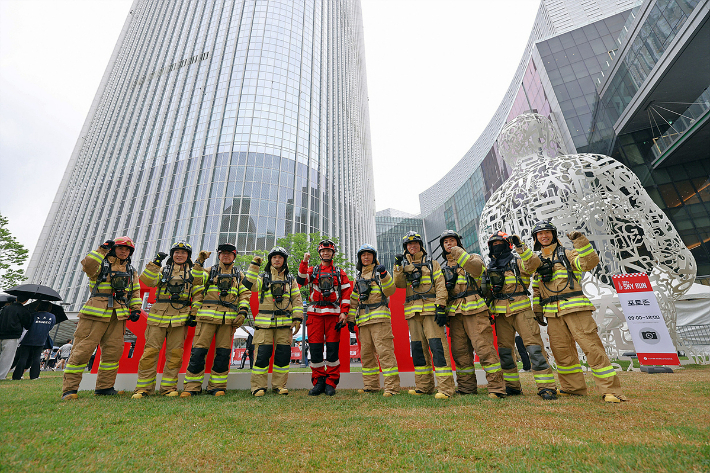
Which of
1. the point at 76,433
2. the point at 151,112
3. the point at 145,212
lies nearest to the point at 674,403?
the point at 76,433

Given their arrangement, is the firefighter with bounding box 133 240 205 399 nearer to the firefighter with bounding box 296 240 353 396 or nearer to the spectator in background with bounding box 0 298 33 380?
the firefighter with bounding box 296 240 353 396

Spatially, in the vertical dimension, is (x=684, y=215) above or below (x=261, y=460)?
above

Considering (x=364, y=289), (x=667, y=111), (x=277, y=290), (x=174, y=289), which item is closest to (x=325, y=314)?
(x=364, y=289)

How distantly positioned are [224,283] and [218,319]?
2.13 feet

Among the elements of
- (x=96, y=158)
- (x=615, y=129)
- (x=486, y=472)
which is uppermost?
(x=96, y=158)

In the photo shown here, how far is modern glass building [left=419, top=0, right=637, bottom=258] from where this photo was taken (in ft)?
87.7

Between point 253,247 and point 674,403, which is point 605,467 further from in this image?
point 253,247

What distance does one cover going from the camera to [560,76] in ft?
91.4

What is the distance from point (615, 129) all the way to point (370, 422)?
30.1 meters

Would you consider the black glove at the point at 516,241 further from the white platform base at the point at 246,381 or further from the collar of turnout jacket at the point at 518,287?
the white platform base at the point at 246,381

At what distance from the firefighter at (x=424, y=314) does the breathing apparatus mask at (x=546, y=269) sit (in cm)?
158

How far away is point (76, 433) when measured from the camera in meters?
2.86

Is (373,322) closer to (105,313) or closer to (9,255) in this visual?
(105,313)

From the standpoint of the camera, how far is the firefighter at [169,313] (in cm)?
557
